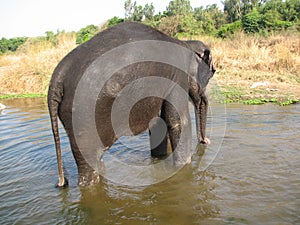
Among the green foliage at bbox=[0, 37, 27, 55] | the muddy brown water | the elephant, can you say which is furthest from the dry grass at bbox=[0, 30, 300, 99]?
the green foliage at bbox=[0, 37, 27, 55]

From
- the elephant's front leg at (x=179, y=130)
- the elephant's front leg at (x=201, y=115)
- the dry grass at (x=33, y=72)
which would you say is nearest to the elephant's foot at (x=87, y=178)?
the elephant's front leg at (x=179, y=130)

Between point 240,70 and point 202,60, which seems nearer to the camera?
point 202,60

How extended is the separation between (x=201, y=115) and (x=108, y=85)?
220 centimetres

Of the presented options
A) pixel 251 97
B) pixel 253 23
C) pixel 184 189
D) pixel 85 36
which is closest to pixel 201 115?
pixel 184 189

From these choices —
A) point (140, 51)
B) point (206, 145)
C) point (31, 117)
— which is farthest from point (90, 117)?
point (31, 117)

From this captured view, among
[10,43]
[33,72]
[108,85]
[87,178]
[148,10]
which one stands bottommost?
[87,178]

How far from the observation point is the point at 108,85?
3219mm

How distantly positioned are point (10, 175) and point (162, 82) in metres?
2.55

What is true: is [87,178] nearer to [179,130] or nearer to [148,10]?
[179,130]

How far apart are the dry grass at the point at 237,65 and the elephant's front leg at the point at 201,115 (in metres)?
6.01

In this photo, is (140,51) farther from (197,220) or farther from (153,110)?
(197,220)

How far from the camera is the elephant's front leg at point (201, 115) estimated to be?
4.83 meters

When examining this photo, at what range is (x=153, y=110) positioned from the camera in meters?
3.79

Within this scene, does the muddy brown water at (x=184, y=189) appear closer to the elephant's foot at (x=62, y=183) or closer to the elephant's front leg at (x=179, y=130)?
the elephant's foot at (x=62, y=183)
